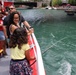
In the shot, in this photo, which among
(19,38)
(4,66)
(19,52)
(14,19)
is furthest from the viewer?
(4,66)

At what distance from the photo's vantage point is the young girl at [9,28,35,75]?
4.14m

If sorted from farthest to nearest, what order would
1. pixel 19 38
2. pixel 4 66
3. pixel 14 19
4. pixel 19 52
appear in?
1. pixel 4 66
2. pixel 14 19
3. pixel 19 52
4. pixel 19 38

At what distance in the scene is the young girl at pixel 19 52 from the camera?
414cm

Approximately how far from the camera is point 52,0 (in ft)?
351

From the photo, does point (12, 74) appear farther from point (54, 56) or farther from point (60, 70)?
point (54, 56)

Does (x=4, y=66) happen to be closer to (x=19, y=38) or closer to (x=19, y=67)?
(x=19, y=67)

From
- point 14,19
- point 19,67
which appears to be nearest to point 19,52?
point 19,67

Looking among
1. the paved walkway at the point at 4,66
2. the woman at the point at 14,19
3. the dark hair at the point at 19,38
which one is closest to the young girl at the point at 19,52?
the dark hair at the point at 19,38

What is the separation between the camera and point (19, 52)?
4230mm

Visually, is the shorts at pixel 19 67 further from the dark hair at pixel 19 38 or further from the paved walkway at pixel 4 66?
the paved walkway at pixel 4 66

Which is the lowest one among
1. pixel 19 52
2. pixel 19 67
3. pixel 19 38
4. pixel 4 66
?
pixel 4 66

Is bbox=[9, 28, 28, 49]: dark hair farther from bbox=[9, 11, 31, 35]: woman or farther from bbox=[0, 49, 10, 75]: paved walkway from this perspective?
bbox=[0, 49, 10, 75]: paved walkway

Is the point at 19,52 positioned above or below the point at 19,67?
above

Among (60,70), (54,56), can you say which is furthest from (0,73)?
(54,56)
